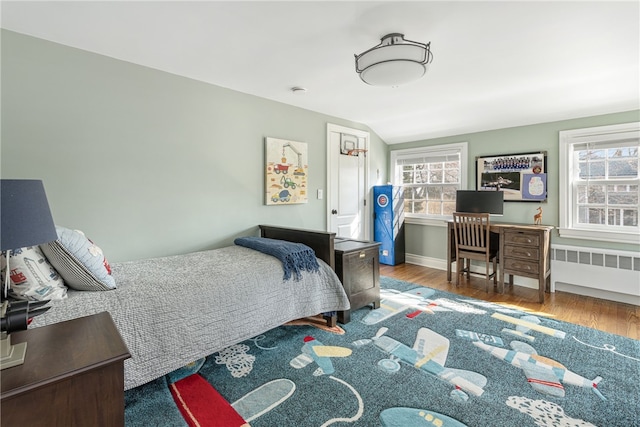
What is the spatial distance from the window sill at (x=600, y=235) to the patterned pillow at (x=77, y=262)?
440 centimetres

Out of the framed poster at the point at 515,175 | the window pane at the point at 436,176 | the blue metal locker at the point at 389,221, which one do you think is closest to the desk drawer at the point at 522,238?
the framed poster at the point at 515,175

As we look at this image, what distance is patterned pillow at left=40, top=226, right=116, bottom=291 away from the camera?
160 centimetres

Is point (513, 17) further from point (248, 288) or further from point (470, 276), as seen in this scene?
point (470, 276)

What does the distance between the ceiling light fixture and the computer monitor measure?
90.9 inches

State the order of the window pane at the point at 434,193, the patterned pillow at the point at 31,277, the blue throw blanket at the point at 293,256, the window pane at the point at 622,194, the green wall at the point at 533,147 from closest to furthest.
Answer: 1. the patterned pillow at the point at 31,277
2. the blue throw blanket at the point at 293,256
3. the window pane at the point at 622,194
4. the green wall at the point at 533,147
5. the window pane at the point at 434,193

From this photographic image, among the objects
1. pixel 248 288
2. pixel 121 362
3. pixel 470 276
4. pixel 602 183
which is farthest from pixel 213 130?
pixel 602 183

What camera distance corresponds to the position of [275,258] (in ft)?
8.18

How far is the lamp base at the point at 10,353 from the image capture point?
0.90 meters

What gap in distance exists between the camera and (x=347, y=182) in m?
4.38

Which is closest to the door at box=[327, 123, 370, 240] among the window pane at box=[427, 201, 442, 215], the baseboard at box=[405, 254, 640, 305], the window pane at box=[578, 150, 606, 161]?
the window pane at box=[427, 201, 442, 215]

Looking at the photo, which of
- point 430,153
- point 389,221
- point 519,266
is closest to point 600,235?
point 519,266

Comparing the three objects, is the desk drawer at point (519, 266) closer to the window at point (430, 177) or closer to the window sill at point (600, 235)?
the window sill at point (600, 235)

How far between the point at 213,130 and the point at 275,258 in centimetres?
145

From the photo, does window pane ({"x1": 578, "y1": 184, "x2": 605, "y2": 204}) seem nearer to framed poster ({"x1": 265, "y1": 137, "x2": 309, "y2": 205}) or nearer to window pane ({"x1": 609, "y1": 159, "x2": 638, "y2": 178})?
window pane ({"x1": 609, "y1": 159, "x2": 638, "y2": 178})
